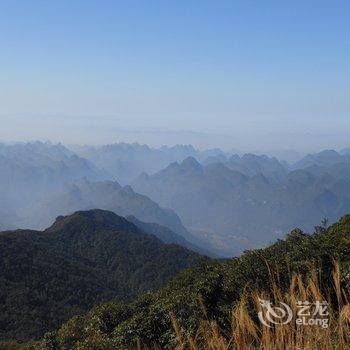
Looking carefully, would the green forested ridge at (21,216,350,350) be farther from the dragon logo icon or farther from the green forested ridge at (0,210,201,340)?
the green forested ridge at (0,210,201,340)

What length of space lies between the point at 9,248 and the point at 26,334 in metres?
41.3

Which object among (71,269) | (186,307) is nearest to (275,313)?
(186,307)

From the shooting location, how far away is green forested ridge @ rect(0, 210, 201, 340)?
264 ft

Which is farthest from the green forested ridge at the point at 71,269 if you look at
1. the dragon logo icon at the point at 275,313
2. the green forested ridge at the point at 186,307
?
the dragon logo icon at the point at 275,313

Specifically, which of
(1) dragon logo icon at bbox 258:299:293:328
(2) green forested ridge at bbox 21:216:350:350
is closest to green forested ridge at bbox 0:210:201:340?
(2) green forested ridge at bbox 21:216:350:350

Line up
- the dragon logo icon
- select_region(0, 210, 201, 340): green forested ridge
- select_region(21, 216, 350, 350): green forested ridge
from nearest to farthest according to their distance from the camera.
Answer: the dragon logo icon, select_region(21, 216, 350, 350): green forested ridge, select_region(0, 210, 201, 340): green forested ridge

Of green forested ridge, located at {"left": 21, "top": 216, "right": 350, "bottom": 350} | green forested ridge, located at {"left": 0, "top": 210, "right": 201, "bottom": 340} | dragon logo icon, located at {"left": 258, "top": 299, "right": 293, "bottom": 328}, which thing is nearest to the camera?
dragon logo icon, located at {"left": 258, "top": 299, "right": 293, "bottom": 328}

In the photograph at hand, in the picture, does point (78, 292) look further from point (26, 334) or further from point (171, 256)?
point (171, 256)

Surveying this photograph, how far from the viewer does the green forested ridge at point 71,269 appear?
80438 millimetres

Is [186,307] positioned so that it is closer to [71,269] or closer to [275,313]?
[275,313]

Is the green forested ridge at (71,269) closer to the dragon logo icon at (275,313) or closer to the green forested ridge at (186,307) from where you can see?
the green forested ridge at (186,307)

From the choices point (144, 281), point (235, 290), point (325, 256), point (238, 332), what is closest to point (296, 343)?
point (238, 332)

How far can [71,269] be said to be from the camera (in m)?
110

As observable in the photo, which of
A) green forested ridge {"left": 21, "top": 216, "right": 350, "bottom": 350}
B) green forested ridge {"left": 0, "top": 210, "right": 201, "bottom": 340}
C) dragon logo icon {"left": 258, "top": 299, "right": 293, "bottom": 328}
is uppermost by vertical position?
dragon logo icon {"left": 258, "top": 299, "right": 293, "bottom": 328}
